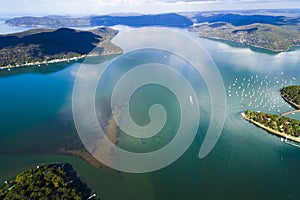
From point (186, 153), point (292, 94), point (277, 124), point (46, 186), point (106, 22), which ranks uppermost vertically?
point (106, 22)

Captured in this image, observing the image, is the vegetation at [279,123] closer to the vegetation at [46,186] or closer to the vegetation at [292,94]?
the vegetation at [292,94]

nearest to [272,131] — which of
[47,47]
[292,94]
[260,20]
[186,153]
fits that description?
[186,153]

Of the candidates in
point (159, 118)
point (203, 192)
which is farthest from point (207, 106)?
point (203, 192)

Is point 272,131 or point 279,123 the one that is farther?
point 279,123

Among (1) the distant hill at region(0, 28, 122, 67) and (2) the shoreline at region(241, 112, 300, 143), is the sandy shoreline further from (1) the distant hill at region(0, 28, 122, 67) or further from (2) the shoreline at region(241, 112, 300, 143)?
(1) the distant hill at region(0, 28, 122, 67)

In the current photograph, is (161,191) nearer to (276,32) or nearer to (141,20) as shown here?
(276,32)

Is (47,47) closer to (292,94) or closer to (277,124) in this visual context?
(292,94)

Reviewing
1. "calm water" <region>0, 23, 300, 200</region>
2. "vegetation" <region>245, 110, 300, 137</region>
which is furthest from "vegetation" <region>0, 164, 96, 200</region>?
"vegetation" <region>245, 110, 300, 137</region>
